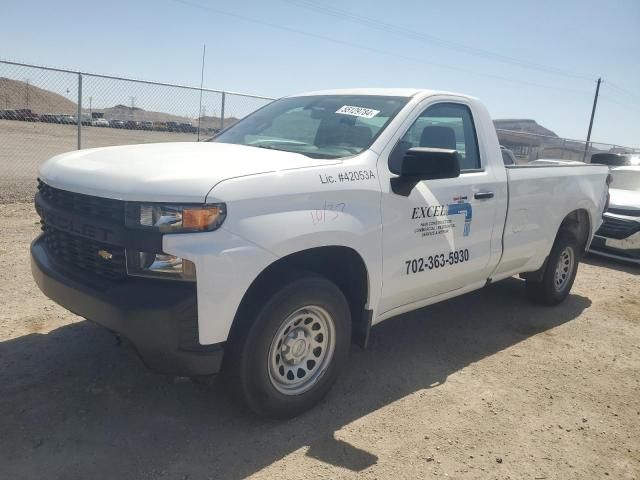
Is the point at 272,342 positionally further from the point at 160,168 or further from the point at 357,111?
the point at 357,111

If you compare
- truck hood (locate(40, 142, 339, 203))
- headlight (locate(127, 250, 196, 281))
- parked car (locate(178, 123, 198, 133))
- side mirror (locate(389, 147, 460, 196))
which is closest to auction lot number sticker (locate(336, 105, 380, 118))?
side mirror (locate(389, 147, 460, 196))

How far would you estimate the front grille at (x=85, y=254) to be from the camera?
8.79 ft

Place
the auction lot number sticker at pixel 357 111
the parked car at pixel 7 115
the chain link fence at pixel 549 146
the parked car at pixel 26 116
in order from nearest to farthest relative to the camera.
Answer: the auction lot number sticker at pixel 357 111
the parked car at pixel 7 115
the parked car at pixel 26 116
the chain link fence at pixel 549 146

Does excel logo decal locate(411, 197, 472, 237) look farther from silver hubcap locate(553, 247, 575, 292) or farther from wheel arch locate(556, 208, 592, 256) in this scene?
silver hubcap locate(553, 247, 575, 292)

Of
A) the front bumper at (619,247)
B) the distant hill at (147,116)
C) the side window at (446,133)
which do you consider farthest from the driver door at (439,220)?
the distant hill at (147,116)

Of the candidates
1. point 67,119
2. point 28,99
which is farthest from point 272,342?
point 28,99

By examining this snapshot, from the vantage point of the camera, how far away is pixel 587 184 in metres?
5.59

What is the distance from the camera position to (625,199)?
8.55m

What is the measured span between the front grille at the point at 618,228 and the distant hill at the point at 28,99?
10059mm

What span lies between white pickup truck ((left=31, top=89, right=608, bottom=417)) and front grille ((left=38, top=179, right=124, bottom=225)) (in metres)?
0.01

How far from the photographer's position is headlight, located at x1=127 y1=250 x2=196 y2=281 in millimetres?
2551

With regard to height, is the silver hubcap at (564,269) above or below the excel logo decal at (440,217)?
below

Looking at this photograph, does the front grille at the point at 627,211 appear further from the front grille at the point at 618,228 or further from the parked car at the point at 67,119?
the parked car at the point at 67,119

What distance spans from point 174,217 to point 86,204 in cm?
59
